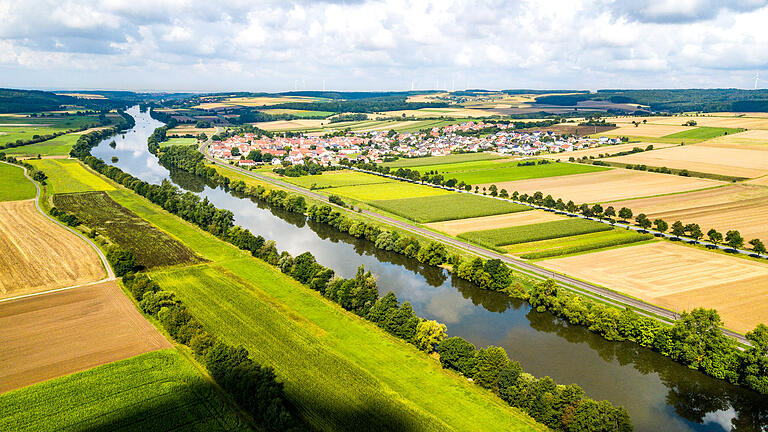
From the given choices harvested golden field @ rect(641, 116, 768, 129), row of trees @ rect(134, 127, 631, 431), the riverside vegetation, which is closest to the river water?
row of trees @ rect(134, 127, 631, 431)

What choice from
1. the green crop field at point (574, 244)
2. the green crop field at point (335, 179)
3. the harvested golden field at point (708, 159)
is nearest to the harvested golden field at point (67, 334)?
the green crop field at point (574, 244)

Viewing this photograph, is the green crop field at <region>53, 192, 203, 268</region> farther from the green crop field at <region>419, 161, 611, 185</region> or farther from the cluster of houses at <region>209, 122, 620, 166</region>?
the green crop field at <region>419, 161, 611, 185</region>

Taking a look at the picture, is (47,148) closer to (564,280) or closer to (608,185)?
(564,280)

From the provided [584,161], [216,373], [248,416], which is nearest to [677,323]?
[248,416]

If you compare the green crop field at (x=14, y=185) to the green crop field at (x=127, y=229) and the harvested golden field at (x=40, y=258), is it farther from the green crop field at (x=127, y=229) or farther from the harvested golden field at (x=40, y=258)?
the harvested golden field at (x=40, y=258)

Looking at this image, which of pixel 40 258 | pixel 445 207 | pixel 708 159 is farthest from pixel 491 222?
pixel 708 159
